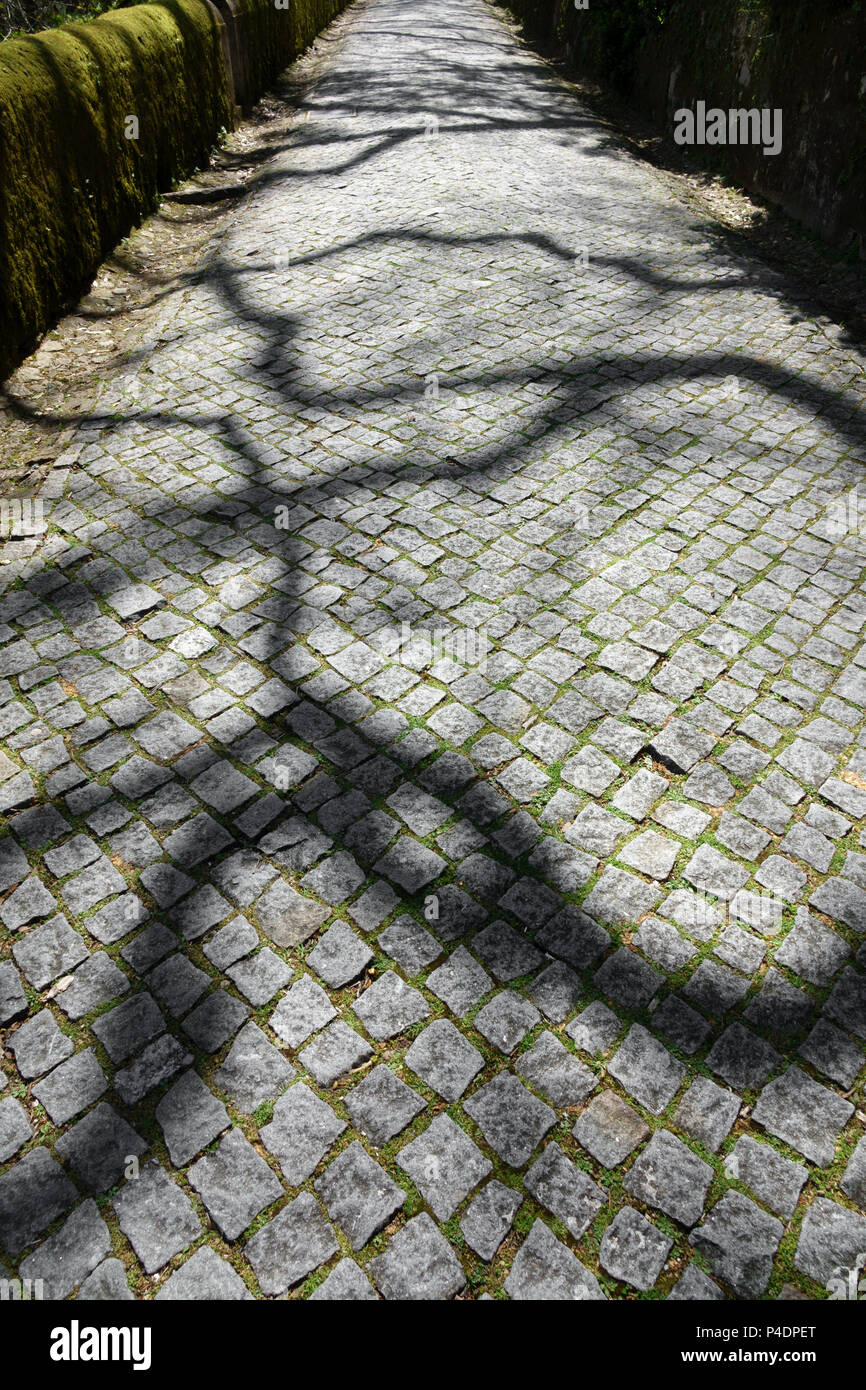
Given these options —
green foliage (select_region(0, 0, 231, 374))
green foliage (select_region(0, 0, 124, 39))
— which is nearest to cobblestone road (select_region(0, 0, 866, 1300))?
green foliage (select_region(0, 0, 231, 374))

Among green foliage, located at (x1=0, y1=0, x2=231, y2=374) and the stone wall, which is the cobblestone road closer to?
green foliage, located at (x1=0, y1=0, x2=231, y2=374)

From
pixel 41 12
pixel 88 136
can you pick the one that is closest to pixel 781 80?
pixel 88 136

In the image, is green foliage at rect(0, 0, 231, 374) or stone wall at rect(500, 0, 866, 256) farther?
stone wall at rect(500, 0, 866, 256)

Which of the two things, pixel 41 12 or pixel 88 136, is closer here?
pixel 88 136

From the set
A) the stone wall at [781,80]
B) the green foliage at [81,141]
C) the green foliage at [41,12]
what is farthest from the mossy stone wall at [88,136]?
the stone wall at [781,80]

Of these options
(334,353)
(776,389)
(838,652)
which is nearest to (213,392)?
(334,353)

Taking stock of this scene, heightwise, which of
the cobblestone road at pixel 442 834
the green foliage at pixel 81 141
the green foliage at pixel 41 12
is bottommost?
the cobblestone road at pixel 442 834

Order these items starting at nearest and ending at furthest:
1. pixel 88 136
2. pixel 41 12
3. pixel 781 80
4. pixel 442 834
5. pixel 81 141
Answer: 1. pixel 442 834
2. pixel 81 141
3. pixel 88 136
4. pixel 781 80
5. pixel 41 12

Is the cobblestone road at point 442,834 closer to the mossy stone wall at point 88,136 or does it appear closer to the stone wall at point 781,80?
the mossy stone wall at point 88,136

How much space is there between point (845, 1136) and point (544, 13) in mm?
23789

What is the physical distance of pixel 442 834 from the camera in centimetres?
324

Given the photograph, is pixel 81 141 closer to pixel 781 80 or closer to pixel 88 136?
pixel 88 136

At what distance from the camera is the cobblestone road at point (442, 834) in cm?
233

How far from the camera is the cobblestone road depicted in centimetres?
233
